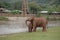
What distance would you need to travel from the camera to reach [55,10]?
48.8m

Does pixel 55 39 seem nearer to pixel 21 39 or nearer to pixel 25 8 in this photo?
pixel 21 39

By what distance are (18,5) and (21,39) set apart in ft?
157

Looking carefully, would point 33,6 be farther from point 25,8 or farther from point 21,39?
point 21,39

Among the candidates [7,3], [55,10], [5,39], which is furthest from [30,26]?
[7,3]

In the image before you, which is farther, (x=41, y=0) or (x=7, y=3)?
(x=41, y=0)

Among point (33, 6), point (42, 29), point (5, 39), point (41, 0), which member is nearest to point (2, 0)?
point (33, 6)

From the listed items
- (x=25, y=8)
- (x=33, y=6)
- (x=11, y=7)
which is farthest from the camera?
(x=11, y=7)

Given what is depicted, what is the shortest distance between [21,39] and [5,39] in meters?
0.53

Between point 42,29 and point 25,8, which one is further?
point 25,8

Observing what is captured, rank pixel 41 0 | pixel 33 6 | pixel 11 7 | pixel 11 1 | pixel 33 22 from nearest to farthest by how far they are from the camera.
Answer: pixel 33 22 → pixel 33 6 → pixel 11 7 → pixel 11 1 → pixel 41 0

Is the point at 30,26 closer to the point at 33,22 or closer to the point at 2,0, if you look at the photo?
the point at 33,22

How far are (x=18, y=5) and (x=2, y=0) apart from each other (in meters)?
3.51

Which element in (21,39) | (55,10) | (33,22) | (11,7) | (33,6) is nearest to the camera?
(21,39)

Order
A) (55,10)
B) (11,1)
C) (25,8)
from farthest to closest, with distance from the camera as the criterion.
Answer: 1. (11,1)
2. (55,10)
3. (25,8)
